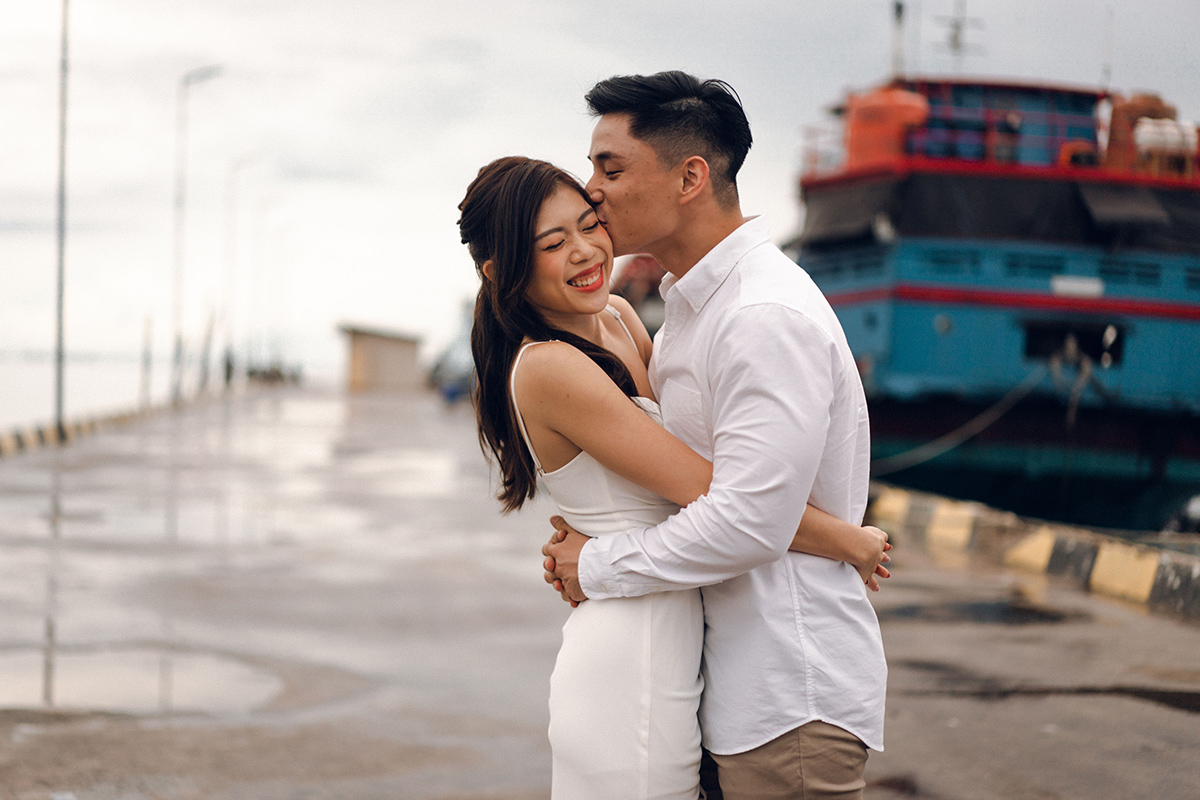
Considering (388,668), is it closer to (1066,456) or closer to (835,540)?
(835,540)

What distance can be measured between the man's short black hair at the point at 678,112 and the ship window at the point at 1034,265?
39.7ft

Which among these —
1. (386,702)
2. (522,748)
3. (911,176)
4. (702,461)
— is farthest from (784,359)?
(911,176)

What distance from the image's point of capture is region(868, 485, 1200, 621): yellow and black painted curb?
7367mm

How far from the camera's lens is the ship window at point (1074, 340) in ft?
43.8

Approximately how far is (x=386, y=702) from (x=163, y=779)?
1245 mm

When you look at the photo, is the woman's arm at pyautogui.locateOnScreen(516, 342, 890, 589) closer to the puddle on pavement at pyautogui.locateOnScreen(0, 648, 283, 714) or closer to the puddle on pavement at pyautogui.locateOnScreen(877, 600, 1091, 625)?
the puddle on pavement at pyautogui.locateOnScreen(0, 648, 283, 714)

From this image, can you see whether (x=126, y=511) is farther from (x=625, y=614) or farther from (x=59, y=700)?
(x=625, y=614)

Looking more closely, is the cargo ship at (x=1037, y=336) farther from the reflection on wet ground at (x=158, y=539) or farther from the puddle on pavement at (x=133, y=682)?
the puddle on pavement at (x=133, y=682)

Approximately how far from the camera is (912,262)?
13.6 meters

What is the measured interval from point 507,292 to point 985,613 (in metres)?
5.94

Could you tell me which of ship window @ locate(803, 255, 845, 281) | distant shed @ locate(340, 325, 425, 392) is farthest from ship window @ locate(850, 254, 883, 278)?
distant shed @ locate(340, 325, 425, 392)

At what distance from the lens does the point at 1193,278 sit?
13.4 meters

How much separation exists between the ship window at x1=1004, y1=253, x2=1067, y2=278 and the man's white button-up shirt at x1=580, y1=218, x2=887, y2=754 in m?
12.1

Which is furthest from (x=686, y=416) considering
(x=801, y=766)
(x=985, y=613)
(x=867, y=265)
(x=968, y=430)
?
(x=867, y=265)
